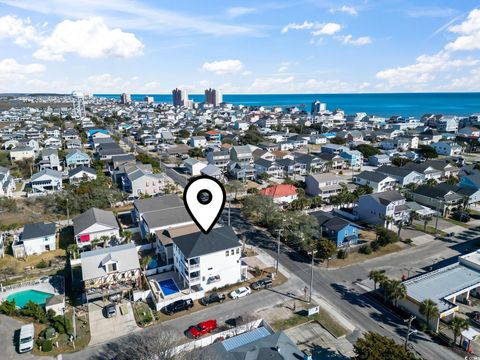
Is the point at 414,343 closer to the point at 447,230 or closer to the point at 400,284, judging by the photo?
the point at 400,284

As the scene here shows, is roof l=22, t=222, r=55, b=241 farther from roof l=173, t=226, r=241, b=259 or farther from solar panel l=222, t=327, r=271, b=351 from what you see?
solar panel l=222, t=327, r=271, b=351

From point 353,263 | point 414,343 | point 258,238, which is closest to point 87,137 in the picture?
point 258,238

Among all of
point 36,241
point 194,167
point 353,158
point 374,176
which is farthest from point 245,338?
point 353,158

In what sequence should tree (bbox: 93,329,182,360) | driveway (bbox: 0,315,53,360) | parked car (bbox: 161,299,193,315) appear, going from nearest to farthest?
tree (bbox: 93,329,182,360) < driveway (bbox: 0,315,53,360) < parked car (bbox: 161,299,193,315)

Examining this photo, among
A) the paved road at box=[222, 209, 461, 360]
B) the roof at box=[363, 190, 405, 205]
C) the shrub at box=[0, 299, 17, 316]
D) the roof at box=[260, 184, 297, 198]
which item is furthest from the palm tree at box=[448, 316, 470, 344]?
the shrub at box=[0, 299, 17, 316]

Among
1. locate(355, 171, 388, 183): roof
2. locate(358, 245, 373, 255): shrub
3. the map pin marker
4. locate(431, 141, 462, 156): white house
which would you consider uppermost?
the map pin marker
